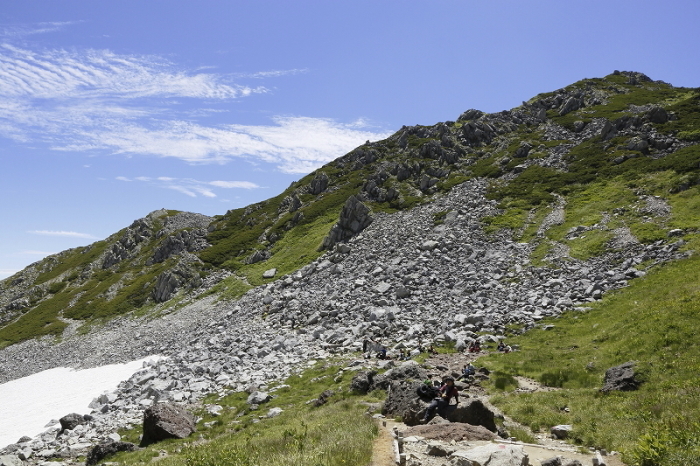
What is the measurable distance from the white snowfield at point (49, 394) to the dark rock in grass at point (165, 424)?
1222 cm

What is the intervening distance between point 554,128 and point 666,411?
9904 centimetres

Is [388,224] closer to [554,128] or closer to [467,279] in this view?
[467,279]

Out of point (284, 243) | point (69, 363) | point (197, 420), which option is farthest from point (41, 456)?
A: point (284, 243)

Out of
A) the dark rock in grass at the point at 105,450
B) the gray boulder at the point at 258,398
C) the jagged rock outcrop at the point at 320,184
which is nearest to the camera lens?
the dark rock in grass at the point at 105,450

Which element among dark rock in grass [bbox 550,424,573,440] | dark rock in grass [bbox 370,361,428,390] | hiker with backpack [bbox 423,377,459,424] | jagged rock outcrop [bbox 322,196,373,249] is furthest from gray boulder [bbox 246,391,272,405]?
jagged rock outcrop [bbox 322,196,373,249]

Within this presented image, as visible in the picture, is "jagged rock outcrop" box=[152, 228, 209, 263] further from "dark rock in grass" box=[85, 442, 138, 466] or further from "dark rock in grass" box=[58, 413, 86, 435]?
"dark rock in grass" box=[85, 442, 138, 466]

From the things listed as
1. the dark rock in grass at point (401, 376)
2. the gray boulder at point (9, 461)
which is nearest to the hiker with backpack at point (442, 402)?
the dark rock in grass at point (401, 376)

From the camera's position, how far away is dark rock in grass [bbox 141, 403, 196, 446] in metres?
20.3

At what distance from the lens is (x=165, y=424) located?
20.6 meters

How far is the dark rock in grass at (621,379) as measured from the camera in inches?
717

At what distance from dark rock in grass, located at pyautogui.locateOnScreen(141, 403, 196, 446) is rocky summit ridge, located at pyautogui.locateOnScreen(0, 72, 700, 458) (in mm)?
3077

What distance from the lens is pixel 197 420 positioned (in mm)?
22969

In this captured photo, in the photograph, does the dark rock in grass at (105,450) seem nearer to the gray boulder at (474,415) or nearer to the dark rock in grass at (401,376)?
the dark rock in grass at (401,376)

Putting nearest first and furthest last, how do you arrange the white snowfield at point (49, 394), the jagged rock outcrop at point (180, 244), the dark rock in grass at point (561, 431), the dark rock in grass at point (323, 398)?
the dark rock in grass at point (561, 431) < the dark rock in grass at point (323, 398) < the white snowfield at point (49, 394) < the jagged rock outcrop at point (180, 244)
